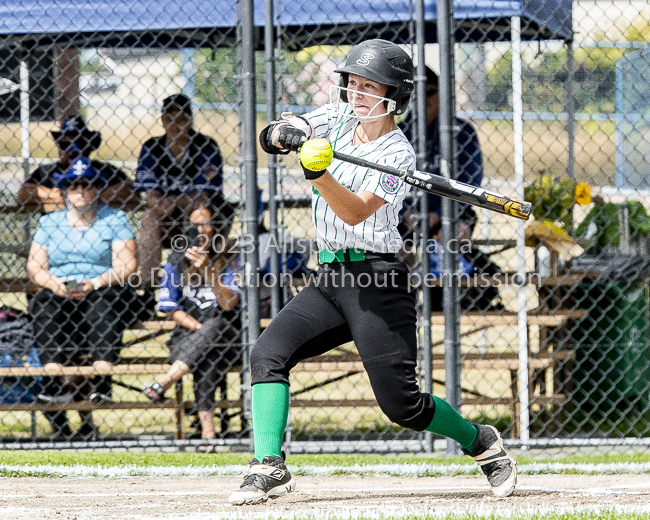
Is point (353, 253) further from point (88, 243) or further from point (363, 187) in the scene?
point (88, 243)

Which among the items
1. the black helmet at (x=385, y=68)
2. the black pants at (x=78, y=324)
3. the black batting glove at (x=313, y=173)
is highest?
the black helmet at (x=385, y=68)

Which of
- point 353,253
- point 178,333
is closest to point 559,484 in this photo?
point 353,253

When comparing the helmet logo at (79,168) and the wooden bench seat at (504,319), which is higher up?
the helmet logo at (79,168)

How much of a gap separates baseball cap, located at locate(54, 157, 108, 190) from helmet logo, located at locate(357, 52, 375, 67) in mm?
2791

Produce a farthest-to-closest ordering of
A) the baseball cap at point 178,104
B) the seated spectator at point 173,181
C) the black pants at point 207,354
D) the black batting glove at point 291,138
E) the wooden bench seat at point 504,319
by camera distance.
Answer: the baseball cap at point 178,104
the seated spectator at point 173,181
the wooden bench seat at point 504,319
the black pants at point 207,354
the black batting glove at point 291,138

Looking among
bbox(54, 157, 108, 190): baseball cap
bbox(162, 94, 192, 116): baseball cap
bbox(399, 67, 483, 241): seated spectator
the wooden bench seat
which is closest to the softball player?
the wooden bench seat

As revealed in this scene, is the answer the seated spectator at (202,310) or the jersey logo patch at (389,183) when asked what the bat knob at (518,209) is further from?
the seated spectator at (202,310)

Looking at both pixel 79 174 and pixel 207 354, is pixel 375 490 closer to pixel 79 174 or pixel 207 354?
pixel 207 354

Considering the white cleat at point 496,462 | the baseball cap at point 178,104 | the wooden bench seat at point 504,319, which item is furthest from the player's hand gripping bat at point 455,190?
the baseball cap at point 178,104

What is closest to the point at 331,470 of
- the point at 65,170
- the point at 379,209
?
the point at 379,209

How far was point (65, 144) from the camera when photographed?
6.07 metres

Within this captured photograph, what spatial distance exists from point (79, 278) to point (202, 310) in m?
0.78

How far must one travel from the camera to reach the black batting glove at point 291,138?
319cm

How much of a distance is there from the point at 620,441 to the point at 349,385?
3.61m
